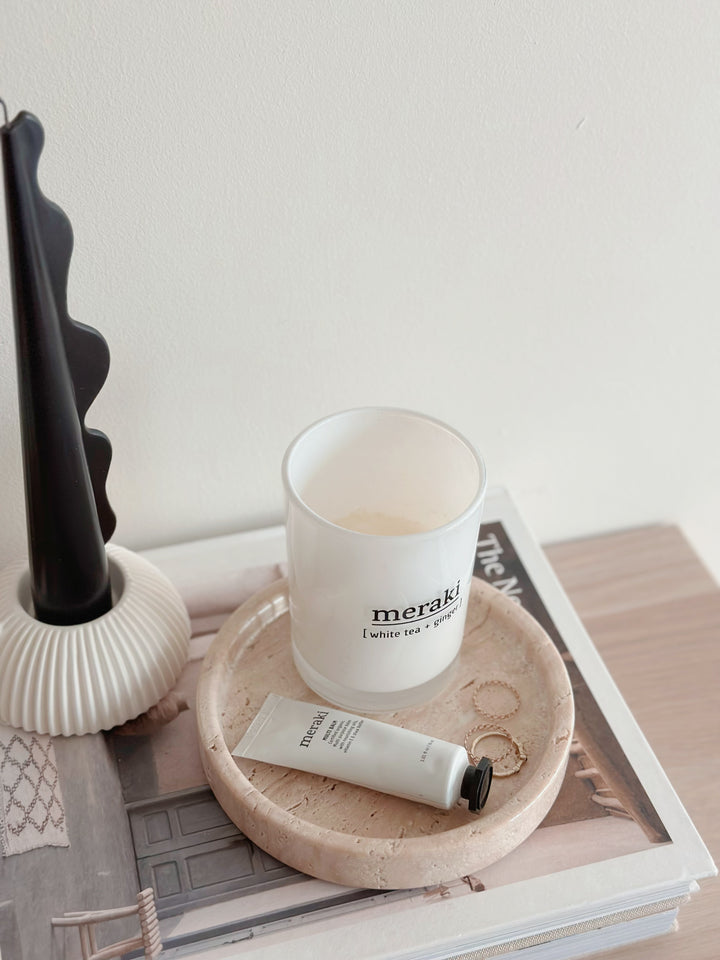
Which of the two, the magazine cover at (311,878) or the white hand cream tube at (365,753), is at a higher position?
the white hand cream tube at (365,753)

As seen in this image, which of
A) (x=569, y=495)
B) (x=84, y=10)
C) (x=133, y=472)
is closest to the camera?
(x=84, y=10)

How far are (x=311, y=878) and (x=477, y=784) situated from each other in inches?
3.2

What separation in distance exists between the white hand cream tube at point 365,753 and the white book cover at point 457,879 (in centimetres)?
4

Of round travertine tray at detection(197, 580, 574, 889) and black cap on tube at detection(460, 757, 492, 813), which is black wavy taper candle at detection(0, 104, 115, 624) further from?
black cap on tube at detection(460, 757, 492, 813)

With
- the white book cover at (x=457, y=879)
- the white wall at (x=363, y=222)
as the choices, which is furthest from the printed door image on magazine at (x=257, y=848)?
the white wall at (x=363, y=222)

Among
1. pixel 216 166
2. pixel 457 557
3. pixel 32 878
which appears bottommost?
pixel 32 878

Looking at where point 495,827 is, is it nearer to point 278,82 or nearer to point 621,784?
point 621,784

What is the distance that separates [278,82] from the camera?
40 cm

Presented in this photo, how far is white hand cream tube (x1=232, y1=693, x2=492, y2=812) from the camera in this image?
375mm

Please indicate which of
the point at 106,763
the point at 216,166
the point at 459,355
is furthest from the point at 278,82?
the point at 106,763

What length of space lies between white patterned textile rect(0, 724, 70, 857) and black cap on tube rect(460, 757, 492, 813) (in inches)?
6.9

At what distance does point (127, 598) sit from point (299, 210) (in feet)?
0.67

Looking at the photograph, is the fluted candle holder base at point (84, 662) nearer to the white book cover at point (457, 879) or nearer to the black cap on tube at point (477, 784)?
the white book cover at point (457, 879)

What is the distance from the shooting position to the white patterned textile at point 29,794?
39cm
